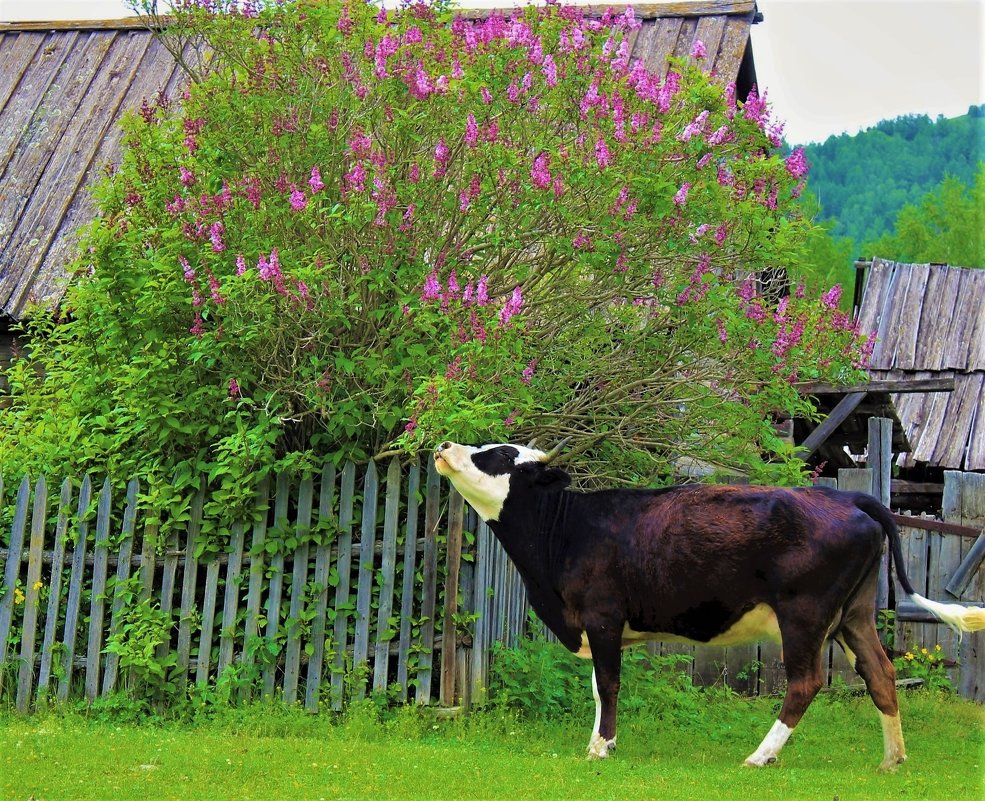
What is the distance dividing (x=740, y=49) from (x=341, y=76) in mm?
8556

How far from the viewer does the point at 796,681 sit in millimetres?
7238

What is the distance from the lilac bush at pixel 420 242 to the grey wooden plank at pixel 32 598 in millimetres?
516

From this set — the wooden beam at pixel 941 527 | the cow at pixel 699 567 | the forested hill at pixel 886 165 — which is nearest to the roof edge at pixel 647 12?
the wooden beam at pixel 941 527

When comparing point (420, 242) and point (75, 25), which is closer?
point (420, 242)

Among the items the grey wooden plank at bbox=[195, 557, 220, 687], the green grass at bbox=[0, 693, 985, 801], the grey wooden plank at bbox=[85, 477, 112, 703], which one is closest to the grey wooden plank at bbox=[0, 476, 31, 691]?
the grey wooden plank at bbox=[85, 477, 112, 703]

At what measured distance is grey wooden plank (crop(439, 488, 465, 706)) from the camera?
8.47 m

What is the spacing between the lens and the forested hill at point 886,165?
5125 centimetres

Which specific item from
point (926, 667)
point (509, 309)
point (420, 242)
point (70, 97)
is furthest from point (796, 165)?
point (70, 97)

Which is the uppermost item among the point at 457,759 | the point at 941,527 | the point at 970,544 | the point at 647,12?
the point at 647,12

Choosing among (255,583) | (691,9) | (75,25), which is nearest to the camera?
(255,583)

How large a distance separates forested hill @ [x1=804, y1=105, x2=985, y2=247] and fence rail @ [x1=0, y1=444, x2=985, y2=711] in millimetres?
43763

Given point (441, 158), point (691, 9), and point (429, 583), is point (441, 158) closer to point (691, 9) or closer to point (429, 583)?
point (429, 583)

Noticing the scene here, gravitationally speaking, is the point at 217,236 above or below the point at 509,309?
above

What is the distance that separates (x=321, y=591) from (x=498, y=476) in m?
1.53
